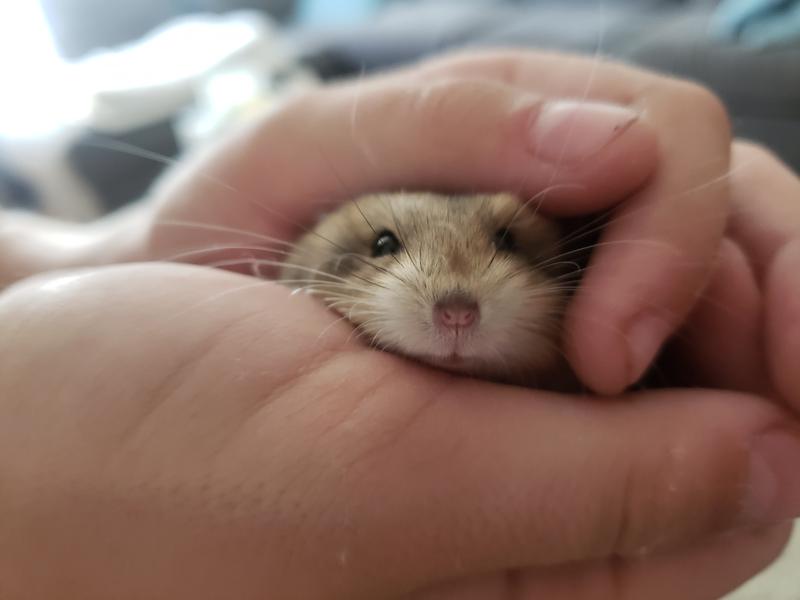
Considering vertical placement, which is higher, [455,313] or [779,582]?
[455,313]

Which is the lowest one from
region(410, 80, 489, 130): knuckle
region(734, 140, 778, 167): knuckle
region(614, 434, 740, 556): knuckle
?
region(614, 434, 740, 556): knuckle

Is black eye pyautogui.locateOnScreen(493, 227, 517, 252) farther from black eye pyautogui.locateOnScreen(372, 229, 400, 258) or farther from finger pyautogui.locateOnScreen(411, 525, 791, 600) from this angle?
finger pyautogui.locateOnScreen(411, 525, 791, 600)

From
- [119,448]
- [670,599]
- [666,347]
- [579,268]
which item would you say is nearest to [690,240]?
[579,268]

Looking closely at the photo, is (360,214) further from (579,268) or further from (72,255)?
(72,255)

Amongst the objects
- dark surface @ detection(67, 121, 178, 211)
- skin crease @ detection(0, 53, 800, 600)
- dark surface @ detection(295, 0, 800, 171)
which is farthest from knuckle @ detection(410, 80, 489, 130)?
dark surface @ detection(67, 121, 178, 211)

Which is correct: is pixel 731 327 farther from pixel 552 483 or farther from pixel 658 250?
pixel 552 483

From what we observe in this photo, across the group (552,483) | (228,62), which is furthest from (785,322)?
(228,62)
